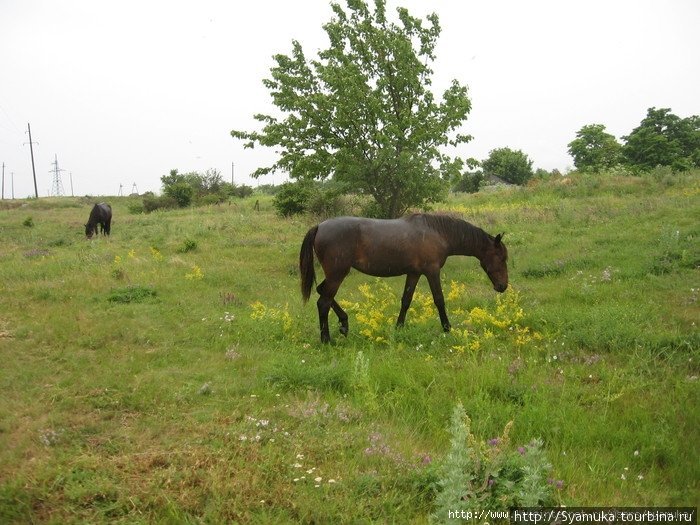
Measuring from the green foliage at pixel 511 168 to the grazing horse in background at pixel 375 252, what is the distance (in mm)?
37878

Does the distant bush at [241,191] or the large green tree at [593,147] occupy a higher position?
the large green tree at [593,147]

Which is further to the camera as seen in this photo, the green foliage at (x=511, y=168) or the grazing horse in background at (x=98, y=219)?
the green foliage at (x=511, y=168)

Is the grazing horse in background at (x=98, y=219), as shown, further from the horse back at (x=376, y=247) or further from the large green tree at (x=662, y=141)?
the large green tree at (x=662, y=141)

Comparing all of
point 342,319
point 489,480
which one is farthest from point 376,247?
point 489,480

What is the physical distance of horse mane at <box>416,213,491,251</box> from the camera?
7746mm

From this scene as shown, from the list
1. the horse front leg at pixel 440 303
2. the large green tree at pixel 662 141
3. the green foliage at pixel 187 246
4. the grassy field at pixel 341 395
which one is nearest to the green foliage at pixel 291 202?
the green foliage at pixel 187 246

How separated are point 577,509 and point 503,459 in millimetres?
544

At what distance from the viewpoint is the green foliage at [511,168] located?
142ft

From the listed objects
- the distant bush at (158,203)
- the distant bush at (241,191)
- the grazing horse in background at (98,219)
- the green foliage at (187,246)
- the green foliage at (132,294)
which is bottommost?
the green foliage at (132,294)

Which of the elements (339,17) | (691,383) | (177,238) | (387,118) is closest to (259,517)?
(691,383)

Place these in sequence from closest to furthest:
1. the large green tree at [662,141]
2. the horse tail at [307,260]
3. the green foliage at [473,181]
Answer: the horse tail at [307,260], the large green tree at [662,141], the green foliage at [473,181]

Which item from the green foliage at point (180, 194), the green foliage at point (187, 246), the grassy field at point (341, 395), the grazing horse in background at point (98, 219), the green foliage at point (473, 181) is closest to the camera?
the grassy field at point (341, 395)

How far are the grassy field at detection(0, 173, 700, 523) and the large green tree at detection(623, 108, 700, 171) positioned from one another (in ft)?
109

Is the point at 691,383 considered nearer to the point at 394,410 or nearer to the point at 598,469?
the point at 598,469
